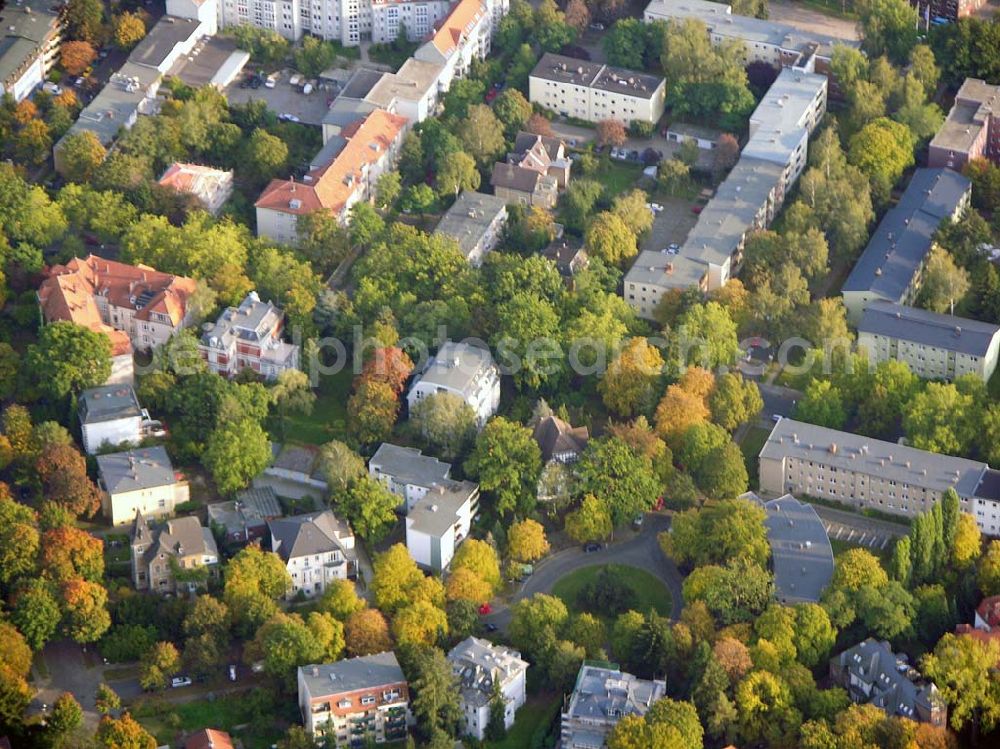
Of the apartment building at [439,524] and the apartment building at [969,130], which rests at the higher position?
the apartment building at [969,130]

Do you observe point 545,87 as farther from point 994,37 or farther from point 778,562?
point 778,562

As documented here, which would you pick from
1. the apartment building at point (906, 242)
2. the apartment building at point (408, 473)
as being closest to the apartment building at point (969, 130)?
the apartment building at point (906, 242)

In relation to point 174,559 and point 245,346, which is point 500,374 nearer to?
Answer: point 245,346

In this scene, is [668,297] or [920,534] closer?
[920,534]

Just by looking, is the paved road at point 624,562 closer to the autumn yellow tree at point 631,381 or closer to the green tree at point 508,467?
the green tree at point 508,467

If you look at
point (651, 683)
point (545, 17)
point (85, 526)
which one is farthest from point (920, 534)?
point (545, 17)

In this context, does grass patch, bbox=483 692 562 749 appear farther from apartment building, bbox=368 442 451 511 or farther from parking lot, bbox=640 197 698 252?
parking lot, bbox=640 197 698 252

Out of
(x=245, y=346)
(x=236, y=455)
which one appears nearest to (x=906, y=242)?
(x=245, y=346)
